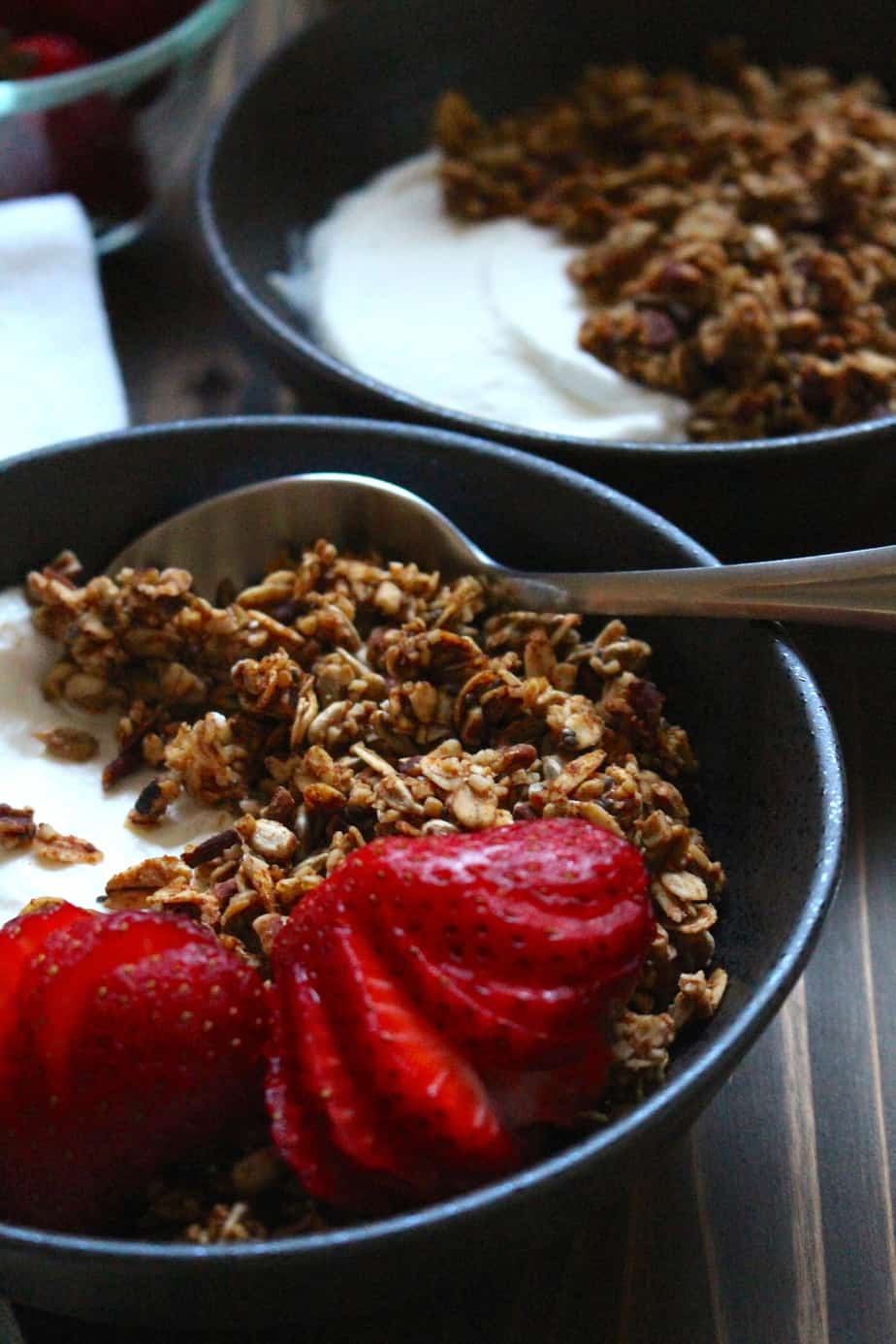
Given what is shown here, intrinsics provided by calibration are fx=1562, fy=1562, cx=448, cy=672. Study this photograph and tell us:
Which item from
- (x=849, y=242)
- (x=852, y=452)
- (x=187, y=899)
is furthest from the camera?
(x=849, y=242)

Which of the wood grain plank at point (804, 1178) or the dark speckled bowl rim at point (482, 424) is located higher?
the dark speckled bowl rim at point (482, 424)

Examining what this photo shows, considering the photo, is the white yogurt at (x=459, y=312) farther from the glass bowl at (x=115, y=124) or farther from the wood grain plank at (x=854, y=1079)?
the wood grain plank at (x=854, y=1079)

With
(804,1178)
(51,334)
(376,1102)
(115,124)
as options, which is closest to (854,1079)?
(804,1178)

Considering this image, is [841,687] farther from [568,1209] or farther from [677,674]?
[568,1209]

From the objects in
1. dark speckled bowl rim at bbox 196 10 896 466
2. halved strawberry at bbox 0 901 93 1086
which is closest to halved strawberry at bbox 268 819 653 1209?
halved strawberry at bbox 0 901 93 1086

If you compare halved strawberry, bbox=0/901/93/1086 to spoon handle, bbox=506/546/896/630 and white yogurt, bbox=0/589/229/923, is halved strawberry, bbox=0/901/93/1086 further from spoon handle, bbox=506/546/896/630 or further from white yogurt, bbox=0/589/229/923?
spoon handle, bbox=506/546/896/630

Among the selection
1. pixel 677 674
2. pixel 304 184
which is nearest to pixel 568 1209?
pixel 677 674

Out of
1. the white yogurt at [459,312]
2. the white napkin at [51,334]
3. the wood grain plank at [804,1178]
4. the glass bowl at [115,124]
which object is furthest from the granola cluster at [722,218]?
the wood grain plank at [804,1178]
